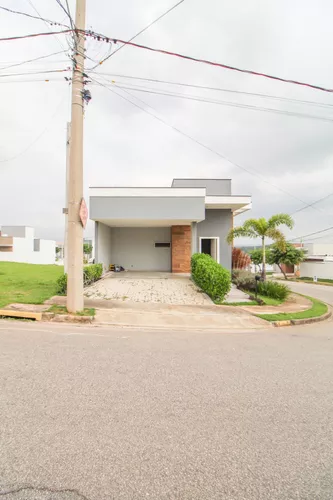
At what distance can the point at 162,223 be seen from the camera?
17203 mm

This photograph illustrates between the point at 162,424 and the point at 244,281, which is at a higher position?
the point at 244,281

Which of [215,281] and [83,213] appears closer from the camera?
[83,213]

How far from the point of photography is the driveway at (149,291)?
11.1 m

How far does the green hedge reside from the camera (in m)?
10.8

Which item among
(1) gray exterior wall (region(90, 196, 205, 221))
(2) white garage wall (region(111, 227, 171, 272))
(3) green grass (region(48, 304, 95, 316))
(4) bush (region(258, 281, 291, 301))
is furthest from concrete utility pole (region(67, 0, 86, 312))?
(2) white garage wall (region(111, 227, 171, 272))

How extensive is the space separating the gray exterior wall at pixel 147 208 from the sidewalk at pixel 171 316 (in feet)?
17.8

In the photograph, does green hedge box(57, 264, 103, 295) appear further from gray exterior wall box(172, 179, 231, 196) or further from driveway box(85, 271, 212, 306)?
gray exterior wall box(172, 179, 231, 196)

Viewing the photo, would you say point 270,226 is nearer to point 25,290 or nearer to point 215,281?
point 215,281

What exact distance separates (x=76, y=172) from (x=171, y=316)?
497 centimetres

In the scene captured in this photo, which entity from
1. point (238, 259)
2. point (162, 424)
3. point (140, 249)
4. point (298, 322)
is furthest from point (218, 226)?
point (162, 424)

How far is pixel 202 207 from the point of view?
14695 mm

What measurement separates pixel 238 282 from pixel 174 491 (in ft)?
48.2

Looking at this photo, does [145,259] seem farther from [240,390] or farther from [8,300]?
[240,390]

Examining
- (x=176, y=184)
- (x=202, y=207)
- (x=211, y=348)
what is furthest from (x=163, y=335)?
(x=176, y=184)
